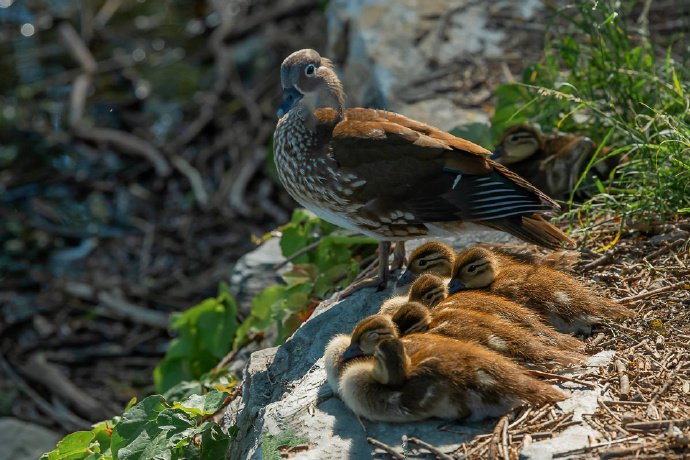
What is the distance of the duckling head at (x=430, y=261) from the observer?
190 inches

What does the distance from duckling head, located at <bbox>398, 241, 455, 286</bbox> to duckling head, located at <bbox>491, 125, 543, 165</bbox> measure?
3.82 ft

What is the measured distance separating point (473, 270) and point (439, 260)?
38 cm

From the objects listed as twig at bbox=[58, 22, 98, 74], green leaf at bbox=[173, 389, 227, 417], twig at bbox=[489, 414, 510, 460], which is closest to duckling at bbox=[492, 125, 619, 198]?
green leaf at bbox=[173, 389, 227, 417]

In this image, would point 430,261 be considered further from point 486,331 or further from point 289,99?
point 289,99

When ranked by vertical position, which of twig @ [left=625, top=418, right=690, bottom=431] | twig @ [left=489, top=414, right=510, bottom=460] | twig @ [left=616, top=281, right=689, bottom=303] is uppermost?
twig @ [left=489, top=414, right=510, bottom=460]

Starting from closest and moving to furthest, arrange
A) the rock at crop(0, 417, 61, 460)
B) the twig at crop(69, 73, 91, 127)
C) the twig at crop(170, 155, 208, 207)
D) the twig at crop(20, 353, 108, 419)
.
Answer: the rock at crop(0, 417, 61, 460) < the twig at crop(20, 353, 108, 419) < the twig at crop(170, 155, 208, 207) < the twig at crop(69, 73, 91, 127)

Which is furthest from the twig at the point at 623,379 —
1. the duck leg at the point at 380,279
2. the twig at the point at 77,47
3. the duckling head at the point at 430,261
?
the twig at the point at 77,47

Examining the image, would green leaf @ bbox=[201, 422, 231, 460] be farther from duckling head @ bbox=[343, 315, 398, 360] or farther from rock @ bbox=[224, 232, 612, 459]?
duckling head @ bbox=[343, 315, 398, 360]

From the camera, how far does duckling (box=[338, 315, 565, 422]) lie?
364 cm

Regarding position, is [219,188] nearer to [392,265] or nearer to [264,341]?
[264,341]

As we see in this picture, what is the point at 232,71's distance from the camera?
33.3ft

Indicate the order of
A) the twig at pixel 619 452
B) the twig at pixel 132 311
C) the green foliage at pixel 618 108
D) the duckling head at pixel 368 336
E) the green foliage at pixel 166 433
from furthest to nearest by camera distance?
the twig at pixel 132 311, the green foliage at pixel 618 108, the green foliage at pixel 166 433, the duckling head at pixel 368 336, the twig at pixel 619 452

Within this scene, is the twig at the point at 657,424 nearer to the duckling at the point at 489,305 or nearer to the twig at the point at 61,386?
the duckling at the point at 489,305

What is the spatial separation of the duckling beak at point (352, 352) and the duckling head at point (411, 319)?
0.79 ft
